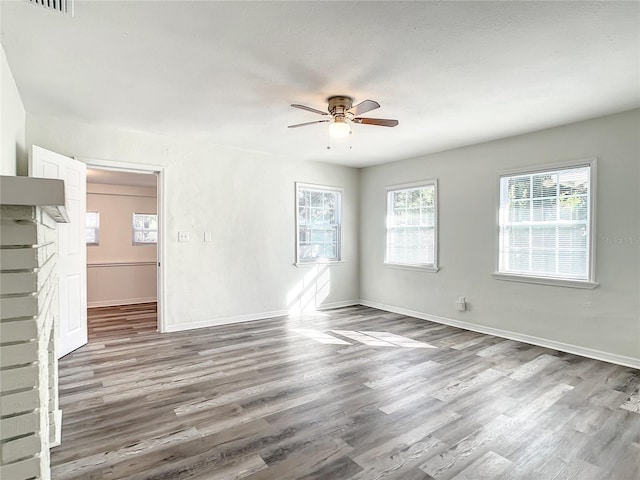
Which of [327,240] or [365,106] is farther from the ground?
[365,106]

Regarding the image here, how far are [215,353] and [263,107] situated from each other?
258 cm

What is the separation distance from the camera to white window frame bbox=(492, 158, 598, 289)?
367 centimetres

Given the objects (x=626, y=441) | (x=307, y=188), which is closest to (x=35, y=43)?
(x=307, y=188)

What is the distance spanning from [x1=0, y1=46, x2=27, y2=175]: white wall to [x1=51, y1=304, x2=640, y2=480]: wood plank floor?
1.90 meters

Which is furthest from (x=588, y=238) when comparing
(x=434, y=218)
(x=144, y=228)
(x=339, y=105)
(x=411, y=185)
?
→ (x=144, y=228)

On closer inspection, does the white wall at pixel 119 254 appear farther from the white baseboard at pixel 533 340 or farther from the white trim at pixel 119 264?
the white baseboard at pixel 533 340

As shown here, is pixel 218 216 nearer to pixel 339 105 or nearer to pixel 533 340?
pixel 339 105

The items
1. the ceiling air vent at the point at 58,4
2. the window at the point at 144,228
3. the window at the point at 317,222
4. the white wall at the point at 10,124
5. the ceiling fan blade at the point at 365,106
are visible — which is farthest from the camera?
the window at the point at 144,228

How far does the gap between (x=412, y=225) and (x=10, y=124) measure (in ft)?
16.1

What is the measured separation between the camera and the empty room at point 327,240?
1.97m

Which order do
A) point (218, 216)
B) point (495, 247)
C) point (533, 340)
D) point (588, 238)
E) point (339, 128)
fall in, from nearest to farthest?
point (339, 128), point (588, 238), point (533, 340), point (495, 247), point (218, 216)

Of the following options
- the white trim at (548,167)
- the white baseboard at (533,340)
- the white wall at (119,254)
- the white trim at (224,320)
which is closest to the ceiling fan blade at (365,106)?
the white trim at (548,167)

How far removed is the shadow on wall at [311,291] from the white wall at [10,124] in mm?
3704

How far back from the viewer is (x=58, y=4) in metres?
1.93
